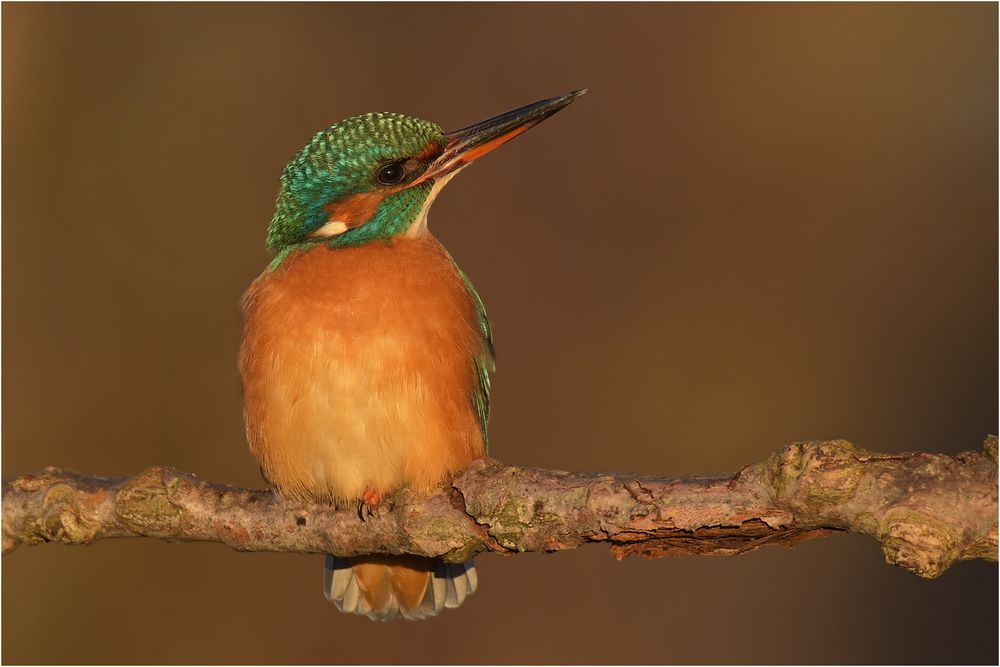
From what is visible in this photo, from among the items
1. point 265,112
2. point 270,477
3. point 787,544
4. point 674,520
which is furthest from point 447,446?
point 265,112

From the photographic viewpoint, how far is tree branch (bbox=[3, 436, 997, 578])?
2.70 metres

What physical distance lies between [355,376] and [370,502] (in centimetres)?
47

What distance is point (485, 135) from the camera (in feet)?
13.7

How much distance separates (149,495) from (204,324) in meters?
3.13

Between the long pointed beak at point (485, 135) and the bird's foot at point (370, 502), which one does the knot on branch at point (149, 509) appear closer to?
the bird's foot at point (370, 502)

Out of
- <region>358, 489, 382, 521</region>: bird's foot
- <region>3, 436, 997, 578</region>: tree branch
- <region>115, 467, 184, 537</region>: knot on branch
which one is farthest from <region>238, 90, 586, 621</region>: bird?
<region>115, 467, 184, 537</region>: knot on branch

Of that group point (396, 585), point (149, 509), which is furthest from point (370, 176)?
point (396, 585)

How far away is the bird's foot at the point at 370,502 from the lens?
3779 mm

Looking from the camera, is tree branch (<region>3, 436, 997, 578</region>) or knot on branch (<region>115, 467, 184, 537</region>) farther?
knot on branch (<region>115, 467, 184, 537</region>)

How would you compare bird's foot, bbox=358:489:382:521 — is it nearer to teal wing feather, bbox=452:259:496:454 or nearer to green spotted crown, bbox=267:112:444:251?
teal wing feather, bbox=452:259:496:454

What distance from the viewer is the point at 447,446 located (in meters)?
3.75

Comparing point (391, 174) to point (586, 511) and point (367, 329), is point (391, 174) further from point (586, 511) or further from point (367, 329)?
point (586, 511)

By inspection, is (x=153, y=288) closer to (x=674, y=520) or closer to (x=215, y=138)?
(x=215, y=138)

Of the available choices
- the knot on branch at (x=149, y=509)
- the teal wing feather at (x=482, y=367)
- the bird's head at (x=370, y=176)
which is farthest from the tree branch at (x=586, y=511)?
the bird's head at (x=370, y=176)
